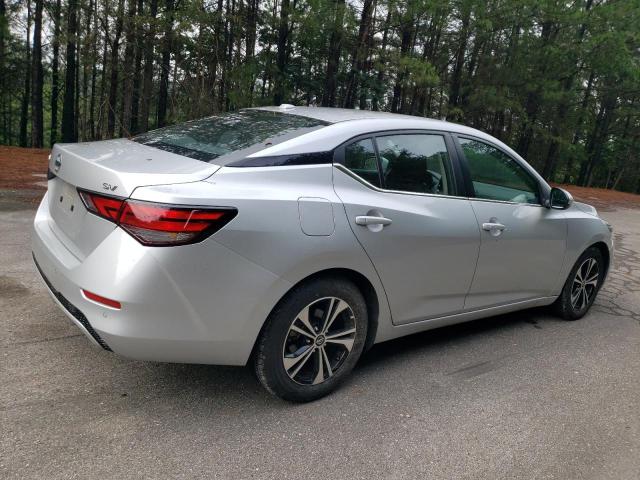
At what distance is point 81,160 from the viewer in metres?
2.83

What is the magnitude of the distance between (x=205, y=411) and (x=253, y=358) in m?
0.38

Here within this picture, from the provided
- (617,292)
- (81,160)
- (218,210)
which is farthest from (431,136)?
(617,292)

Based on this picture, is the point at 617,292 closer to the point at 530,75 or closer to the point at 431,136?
the point at 431,136

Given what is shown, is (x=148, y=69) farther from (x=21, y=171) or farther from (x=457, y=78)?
(x=457, y=78)

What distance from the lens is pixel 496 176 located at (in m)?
4.04

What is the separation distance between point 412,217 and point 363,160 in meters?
0.46

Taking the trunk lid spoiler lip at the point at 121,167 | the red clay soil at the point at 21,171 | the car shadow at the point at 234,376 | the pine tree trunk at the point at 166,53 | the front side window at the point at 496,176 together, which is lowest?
the red clay soil at the point at 21,171

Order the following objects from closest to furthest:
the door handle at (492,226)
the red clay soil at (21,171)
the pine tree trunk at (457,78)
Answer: the door handle at (492,226) → the red clay soil at (21,171) → the pine tree trunk at (457,78)

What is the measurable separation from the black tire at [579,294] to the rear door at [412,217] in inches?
62.3

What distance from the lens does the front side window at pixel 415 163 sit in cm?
331

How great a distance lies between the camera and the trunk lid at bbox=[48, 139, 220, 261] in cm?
251

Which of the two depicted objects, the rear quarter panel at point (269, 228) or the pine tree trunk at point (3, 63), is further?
the pine tree trunk at point (3, 63)

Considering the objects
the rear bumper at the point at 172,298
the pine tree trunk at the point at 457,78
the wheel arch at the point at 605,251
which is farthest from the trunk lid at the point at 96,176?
the pine tree trunk at the point at 457,78

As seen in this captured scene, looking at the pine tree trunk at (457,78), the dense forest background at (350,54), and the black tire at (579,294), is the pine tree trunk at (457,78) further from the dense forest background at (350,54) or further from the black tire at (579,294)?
the black tire at (579,294)
